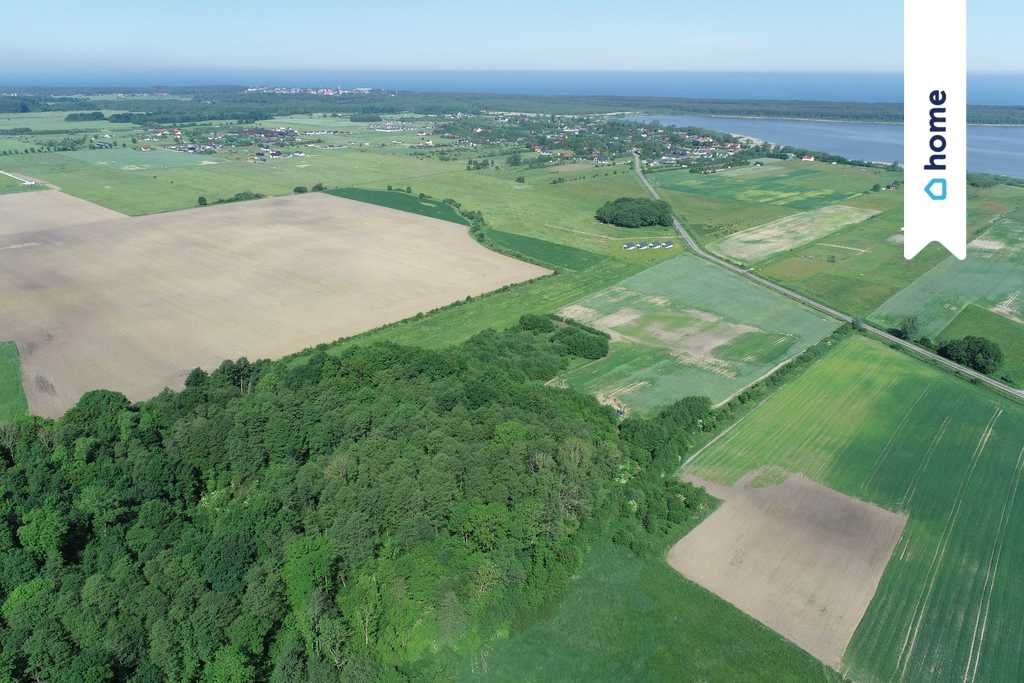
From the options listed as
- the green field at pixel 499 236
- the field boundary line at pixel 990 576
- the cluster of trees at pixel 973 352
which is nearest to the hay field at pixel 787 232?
the green field at pixel 499 236

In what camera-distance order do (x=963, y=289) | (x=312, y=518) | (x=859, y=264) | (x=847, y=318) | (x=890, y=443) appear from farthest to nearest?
1. (x=859, y=264)
2. (x=963, y=289)
3. (x=847, y=318)
4. (x=890, y=443)
5. (x=312, y=518)

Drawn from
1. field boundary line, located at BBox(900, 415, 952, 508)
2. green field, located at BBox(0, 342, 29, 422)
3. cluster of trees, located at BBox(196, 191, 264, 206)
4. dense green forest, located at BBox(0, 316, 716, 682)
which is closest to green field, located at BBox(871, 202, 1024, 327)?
field boundary line, located at BBox(900, 415, 952, 508)

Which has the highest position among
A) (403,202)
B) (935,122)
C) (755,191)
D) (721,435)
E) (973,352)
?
(755,191)

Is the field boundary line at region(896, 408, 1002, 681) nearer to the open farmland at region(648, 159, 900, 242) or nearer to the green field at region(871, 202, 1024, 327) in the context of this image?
the green field at region(871, 202, 1024, 327)

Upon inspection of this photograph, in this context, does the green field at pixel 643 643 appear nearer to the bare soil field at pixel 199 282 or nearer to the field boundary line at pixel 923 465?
the field boundary line at pixel 923 465

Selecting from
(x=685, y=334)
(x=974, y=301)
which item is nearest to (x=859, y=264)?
(x=974, y=301)

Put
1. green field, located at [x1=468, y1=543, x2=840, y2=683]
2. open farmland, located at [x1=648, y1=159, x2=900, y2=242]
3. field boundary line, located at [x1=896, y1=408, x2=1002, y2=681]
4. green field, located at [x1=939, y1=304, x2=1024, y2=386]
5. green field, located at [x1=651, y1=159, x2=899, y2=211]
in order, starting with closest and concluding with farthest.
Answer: green field, located at [x1=468, y1=543, x2=840, y2=683]
field boundary line, located at [x1=896, y1=408, x2=1002, y2=681]
green field, located at [x1=939, y1=304, x2=1024, y2=386]
open farmland, located at [x1=648, y1=159, x2=900, y2=242]
green field, located at [x1=651, y1=159, x2=899, y2=211]

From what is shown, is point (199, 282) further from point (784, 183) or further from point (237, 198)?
point (784, 183)
